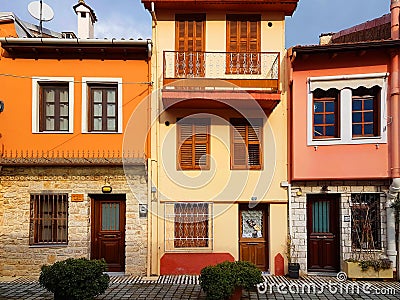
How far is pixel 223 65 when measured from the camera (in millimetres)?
11484

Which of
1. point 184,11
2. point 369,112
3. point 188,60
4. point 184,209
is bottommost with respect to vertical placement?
point 184,209

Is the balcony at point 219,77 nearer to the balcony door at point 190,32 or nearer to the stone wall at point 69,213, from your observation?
the balcony door at point 190,32

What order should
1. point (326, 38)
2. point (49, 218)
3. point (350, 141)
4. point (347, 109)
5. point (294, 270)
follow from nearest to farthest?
point (294, 270) → point (350, 141) → point (347, 109) → point (49, 218) → point (326, 38)

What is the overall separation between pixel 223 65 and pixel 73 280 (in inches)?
271

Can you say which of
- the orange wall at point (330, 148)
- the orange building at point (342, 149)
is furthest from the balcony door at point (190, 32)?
the orange wall at point (330, 148)

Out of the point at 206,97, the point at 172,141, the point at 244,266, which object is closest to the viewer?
Answer: the point at 244,266

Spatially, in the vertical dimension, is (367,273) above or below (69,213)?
below

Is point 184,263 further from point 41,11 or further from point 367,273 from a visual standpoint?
point 41,11

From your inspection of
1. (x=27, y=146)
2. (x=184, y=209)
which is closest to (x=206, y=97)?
(x=184, y=209)

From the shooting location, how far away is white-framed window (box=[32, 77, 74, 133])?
440 inches

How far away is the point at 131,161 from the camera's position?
1102cm

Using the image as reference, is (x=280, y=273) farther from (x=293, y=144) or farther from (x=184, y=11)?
(x=184, y=11)

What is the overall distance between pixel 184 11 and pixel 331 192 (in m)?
6.59

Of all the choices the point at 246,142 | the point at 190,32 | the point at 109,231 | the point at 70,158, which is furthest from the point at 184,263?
the point at 190,32
